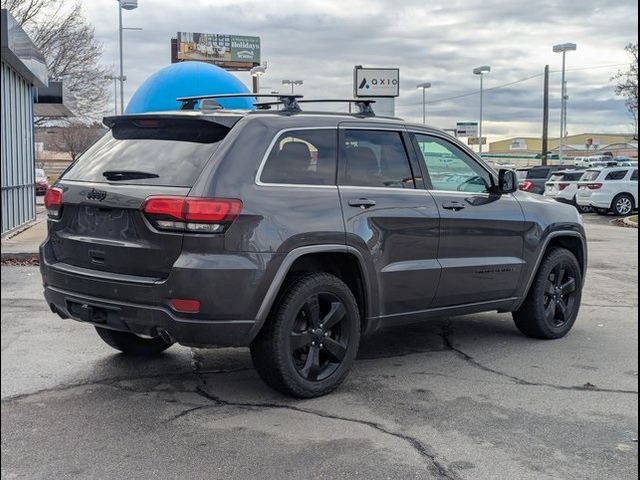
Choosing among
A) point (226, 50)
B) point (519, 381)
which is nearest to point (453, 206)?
point (519, 381)

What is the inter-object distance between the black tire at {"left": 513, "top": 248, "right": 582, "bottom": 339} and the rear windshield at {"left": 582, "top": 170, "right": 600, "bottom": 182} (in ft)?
68.3

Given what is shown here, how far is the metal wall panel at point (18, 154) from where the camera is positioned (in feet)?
48.1

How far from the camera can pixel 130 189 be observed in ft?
14.9

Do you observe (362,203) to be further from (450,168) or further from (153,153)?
(153,153)

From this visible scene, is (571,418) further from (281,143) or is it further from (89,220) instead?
(89,220)

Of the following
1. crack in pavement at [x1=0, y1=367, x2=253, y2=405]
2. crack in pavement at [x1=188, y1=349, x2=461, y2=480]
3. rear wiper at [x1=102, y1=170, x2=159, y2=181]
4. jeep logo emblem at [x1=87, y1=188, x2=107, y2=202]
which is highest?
rear wiper at [x1=102, y1=170, x2=159, y2=181]

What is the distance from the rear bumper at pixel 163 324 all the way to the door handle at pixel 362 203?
1.11 m

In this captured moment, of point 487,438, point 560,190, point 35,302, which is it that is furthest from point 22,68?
point 560,190

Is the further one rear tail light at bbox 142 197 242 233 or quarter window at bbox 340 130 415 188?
quarter window at bbox 340 130 415 188

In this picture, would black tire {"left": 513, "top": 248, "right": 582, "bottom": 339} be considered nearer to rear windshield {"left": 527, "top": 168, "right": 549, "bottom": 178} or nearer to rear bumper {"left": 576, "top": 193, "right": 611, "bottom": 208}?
rear bumper {"left": 576, "top": 193, "right": 611, "bottom": 208}

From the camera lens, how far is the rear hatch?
443 cm

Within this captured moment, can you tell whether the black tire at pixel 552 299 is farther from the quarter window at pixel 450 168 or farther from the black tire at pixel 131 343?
the black tire at pixel 131 343

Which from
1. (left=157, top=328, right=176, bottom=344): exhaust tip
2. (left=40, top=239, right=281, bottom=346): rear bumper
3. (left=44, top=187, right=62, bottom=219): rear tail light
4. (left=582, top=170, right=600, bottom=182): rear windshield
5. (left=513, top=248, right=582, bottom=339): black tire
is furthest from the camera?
(left=582, top=170, right=600, bottom=182): rear windshield

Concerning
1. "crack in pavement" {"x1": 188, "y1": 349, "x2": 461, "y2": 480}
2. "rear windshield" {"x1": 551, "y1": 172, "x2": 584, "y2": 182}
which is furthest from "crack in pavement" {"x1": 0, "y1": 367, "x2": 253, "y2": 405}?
"rear windshield" {"x1": 551, "y1": 172, "x2": 584, "y2": 182}
